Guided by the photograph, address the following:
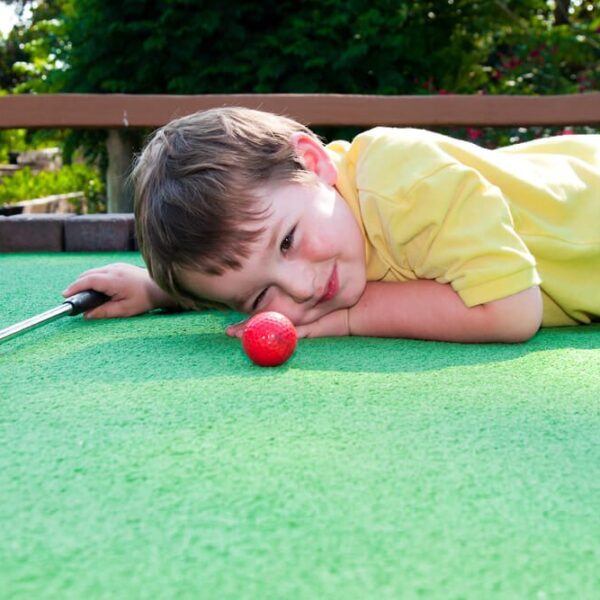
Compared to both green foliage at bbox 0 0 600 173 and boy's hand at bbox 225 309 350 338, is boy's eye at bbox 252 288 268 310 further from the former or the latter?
green foliage at bbox 0 0 600 173

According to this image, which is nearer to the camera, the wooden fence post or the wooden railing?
the wooden railing

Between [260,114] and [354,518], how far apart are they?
1374mm

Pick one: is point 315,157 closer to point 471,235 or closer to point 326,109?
point 471,235

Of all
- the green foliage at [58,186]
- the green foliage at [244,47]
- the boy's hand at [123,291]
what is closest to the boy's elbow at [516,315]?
the boy's hand at [123,291]

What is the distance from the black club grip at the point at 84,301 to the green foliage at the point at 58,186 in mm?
6098

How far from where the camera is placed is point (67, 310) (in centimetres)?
214

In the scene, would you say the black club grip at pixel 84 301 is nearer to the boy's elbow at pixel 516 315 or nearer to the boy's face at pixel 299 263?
the boy's face at pixel 299 263

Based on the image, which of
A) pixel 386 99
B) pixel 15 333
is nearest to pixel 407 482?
pixel 15 333

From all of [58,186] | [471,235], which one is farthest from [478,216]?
[58,186]

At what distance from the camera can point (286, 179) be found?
1881 mm

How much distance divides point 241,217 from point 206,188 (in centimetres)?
10

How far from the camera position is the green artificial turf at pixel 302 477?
82 cm

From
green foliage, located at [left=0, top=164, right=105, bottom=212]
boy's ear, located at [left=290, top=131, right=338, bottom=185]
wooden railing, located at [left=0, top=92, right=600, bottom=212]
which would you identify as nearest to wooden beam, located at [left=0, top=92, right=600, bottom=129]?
wooden railing, located at [left=0, top=92, right=600, bottom=212]

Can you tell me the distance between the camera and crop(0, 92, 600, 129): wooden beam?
4.24 m
